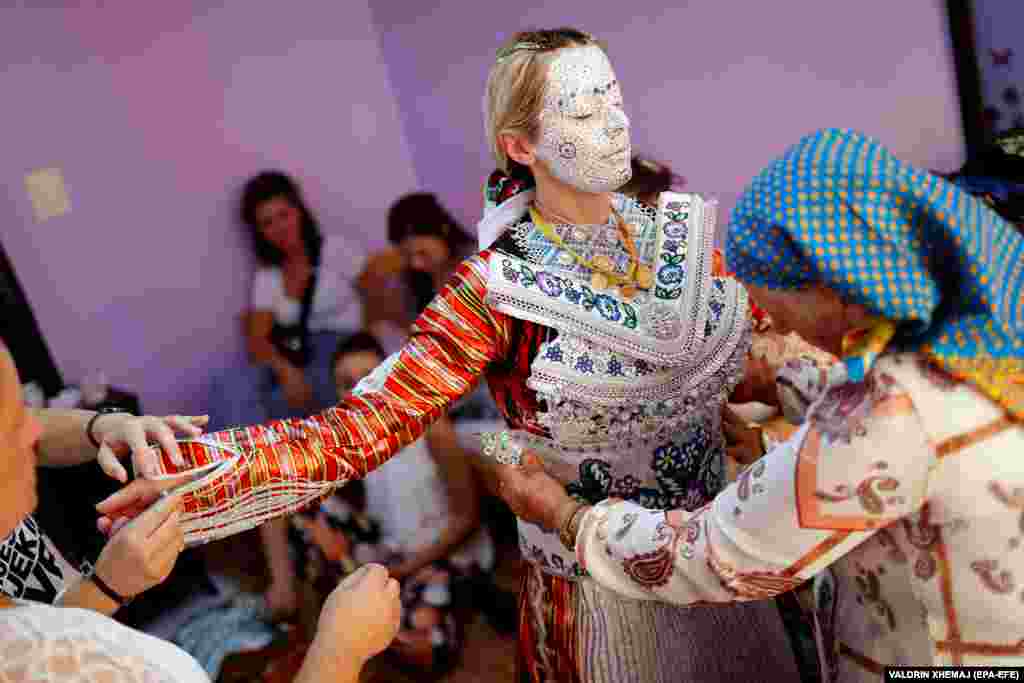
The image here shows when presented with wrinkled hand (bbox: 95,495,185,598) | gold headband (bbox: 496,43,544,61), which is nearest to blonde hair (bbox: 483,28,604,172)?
gold headband (bbox: 496,43,544,61)

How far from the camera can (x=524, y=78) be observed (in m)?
1.41

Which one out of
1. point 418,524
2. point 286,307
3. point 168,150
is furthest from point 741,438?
point 168,150

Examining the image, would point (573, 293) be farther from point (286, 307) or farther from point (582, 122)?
point (286, 307)

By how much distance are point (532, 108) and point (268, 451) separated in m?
0.60

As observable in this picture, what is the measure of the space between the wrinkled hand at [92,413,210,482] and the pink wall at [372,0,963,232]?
6.84 ft

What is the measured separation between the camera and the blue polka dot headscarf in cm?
94

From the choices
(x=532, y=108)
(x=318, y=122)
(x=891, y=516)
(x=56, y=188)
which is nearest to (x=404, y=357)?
(x=532, y=108)

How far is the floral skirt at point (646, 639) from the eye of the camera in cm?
147

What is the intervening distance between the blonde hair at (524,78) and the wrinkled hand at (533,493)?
465 millimetres

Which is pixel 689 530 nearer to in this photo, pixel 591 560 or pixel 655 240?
pixel 591 560

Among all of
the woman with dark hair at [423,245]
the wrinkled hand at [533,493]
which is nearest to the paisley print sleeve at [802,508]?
the wrinkled hand at [533,493]

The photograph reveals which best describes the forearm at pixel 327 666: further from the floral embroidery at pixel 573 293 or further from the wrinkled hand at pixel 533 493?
the floral embroidery at pixel 573 293

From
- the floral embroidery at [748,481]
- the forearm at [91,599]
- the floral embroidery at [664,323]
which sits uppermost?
the floral embroidery at [664,323]

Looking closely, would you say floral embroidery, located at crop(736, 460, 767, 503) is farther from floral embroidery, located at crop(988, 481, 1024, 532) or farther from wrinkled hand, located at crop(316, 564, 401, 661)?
wrinkled hand, located at crop(316, 564, 401, 661)
